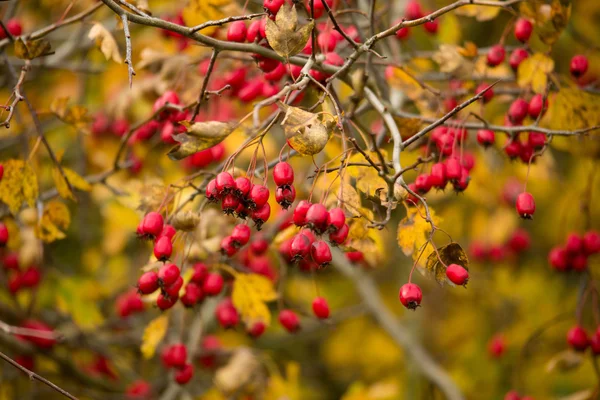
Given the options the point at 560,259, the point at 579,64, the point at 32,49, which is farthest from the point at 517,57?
the point at 32,49

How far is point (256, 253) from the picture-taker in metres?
2.79

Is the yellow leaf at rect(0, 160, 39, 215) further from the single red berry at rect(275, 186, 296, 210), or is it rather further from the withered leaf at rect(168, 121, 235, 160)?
the single red berry at rect(275, 186, 296, 210)

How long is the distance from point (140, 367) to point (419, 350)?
219cm

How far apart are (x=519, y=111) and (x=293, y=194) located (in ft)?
3.50

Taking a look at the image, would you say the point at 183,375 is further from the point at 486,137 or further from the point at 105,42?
the point at 486,137

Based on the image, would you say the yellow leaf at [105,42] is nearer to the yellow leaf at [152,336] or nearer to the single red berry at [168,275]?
the single red berry at [168,275]

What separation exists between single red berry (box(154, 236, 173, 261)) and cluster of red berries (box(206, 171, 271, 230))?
1.00 ft

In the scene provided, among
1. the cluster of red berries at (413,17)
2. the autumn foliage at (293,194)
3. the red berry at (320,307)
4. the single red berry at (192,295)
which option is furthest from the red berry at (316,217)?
the cluster of red berries at (413,17)

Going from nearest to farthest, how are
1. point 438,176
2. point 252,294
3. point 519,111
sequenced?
point 438,176 → point 519,111 → point 252,294

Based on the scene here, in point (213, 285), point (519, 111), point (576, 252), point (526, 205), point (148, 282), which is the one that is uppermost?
point (576, 252)

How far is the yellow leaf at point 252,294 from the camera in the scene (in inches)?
97.4

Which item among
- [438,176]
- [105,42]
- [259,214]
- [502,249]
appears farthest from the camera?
[502,249]

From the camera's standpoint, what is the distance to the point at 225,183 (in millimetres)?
1579

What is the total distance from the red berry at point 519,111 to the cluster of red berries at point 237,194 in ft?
3.65
